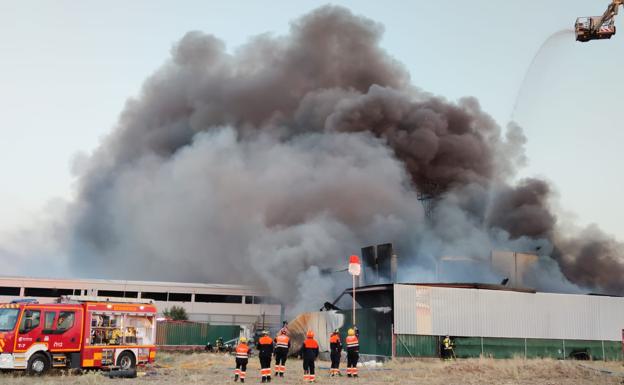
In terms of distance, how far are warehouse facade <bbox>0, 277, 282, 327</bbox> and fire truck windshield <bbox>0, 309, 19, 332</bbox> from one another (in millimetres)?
41501

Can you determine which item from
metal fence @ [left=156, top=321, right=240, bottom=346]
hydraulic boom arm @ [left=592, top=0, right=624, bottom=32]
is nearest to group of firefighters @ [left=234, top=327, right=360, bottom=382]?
metal fence @ [left=156, top=321, right=240, bottom=346]

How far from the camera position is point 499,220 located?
168ft

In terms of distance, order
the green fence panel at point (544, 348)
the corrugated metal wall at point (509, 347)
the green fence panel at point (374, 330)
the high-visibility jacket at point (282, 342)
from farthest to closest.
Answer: the green fence panel at point (544, 348), the green fence panel at point (374, 330), the corrugated metal wall at point (509, 347), the high-visibility jacket at point (282, 342)

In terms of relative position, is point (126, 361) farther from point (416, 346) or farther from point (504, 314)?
point (504, 314)

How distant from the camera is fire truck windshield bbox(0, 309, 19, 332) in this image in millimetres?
17266

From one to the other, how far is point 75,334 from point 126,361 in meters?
1.94

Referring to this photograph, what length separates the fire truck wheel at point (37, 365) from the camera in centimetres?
1728

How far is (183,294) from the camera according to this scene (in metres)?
63.0

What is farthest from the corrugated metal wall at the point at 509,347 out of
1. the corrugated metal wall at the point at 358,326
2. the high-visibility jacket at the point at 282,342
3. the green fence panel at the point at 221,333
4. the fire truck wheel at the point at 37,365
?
the green fence panel at the point at 221,333

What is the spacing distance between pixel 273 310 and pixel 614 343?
3511cm

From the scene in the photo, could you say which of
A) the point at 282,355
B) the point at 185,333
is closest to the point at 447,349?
the point at 282,355

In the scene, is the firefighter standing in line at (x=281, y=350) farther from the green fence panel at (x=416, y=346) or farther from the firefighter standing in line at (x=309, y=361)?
the green fence panel at (x=416, y=346)

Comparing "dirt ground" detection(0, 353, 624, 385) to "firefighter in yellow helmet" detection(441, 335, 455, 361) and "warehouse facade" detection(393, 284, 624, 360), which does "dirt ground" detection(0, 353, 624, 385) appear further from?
"warehouse facade" detection(393, 284, 624, 360)

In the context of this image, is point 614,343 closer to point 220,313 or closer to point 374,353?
point 374,353
